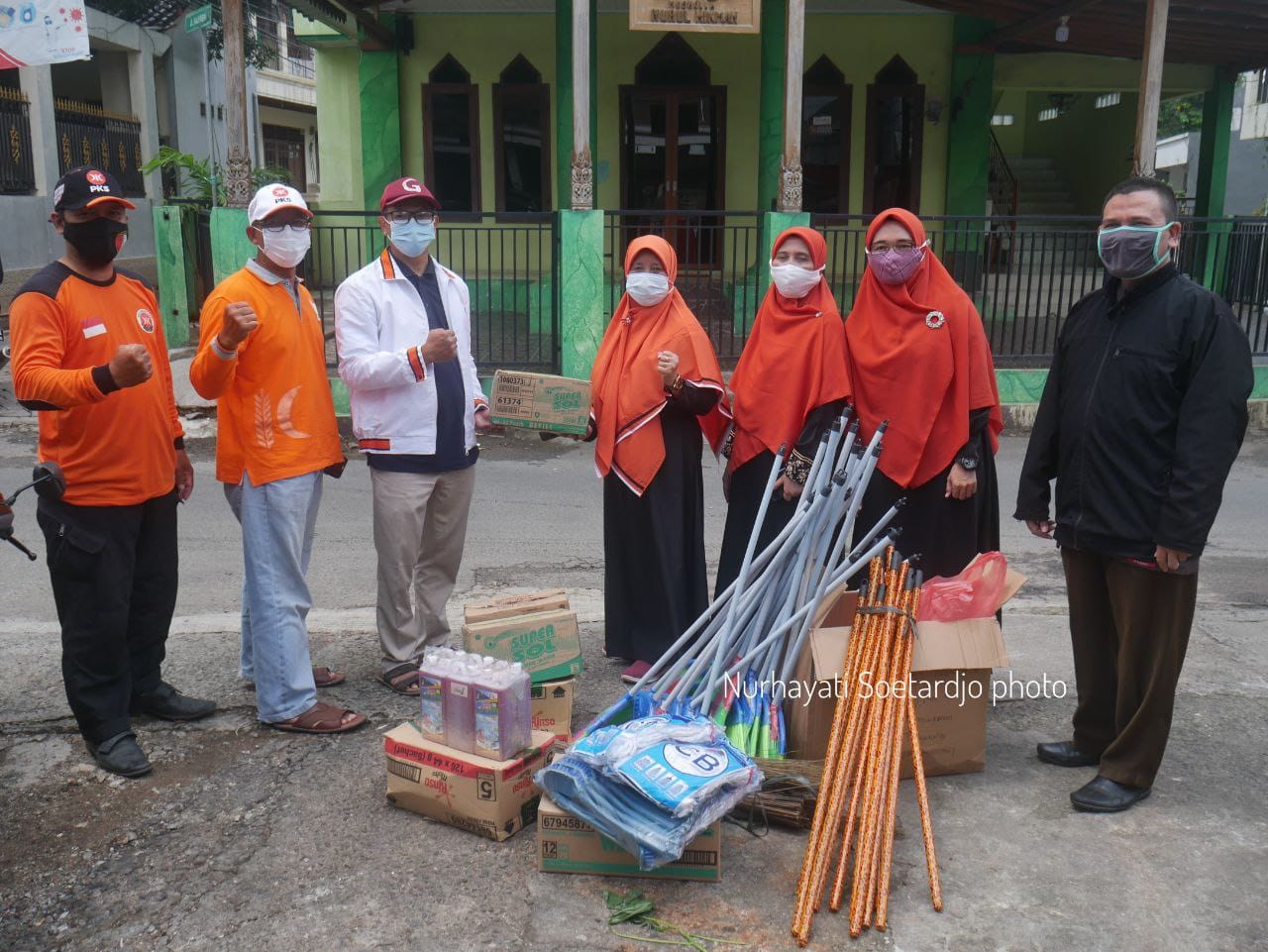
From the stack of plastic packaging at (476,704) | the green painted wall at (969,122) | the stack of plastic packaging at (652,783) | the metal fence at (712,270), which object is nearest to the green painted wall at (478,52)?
the metal fence at (712,270)

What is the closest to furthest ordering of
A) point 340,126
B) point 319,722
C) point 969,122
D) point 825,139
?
1. point 319,722
2. point 969,122
3. point 825,139
4. point 340,126

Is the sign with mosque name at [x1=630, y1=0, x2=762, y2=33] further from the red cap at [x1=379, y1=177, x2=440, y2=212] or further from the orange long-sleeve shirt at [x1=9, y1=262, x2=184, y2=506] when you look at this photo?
the orange long-sleeve shirt at [x1=9, y1=262, x2=184, y2=506]

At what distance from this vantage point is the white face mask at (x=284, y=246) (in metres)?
3.55

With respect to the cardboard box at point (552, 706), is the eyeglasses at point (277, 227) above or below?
above

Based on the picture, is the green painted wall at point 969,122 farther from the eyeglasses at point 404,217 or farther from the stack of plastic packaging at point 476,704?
the stack of plastic packaging at point 476,704

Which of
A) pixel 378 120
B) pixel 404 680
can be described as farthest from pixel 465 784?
pixel 378 120

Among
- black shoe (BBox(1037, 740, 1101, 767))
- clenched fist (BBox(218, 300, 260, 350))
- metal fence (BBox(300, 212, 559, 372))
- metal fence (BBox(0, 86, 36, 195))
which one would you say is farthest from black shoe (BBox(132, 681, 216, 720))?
metal fence (BBox(0, 86, 36, 195))

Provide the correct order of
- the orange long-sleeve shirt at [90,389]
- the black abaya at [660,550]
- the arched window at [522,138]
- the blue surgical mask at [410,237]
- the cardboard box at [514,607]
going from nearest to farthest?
the orange long-sleeve shirt at [90,389], the cardboard box at [514,607], the blue surgical mask at [410,237], the black abaya at [660,550], the arched window at [522,138]

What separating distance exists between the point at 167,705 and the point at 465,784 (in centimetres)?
135

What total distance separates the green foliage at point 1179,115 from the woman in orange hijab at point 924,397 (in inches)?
994

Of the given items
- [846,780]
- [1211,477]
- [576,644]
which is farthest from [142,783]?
[1211,477]

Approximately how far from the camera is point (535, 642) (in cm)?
364

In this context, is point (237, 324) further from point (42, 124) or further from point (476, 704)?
point (42, 124)

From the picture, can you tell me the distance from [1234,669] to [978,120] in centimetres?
989
